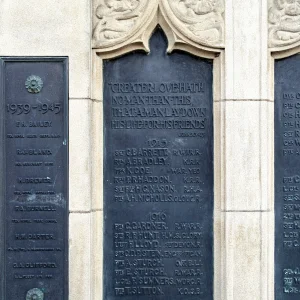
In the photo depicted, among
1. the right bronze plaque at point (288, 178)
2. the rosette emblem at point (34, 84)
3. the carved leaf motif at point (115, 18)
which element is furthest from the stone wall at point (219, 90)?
the rosette emblem at point (34, 84)

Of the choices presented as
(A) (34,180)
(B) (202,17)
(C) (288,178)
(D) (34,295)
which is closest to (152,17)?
(B) (202,17)

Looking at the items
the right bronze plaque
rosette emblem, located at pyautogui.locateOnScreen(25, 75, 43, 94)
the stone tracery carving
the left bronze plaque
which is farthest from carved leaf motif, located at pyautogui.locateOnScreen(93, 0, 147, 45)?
the right bronze plaque

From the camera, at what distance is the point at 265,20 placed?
27.6 feet

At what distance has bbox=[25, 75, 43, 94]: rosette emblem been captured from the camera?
27.2ft

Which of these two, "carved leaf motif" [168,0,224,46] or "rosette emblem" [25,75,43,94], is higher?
"carved leaf motif" [168,0,224,46]

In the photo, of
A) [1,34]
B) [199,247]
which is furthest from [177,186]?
[1,34]

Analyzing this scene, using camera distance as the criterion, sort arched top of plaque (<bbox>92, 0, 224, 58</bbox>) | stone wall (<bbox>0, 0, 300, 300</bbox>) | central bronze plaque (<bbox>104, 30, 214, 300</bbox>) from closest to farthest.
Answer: stone wall (<bbox>0, 0, 300, 300</bbox>) < arched top of plaque (<bbox>92, 0, 224, 58</bbox>) < central bronze plaque (<bbox>104, 30, 214, 300</bbox>)

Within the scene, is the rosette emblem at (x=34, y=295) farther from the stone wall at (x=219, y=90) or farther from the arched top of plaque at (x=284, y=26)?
the arched top of plaque at (x=284, y=26)

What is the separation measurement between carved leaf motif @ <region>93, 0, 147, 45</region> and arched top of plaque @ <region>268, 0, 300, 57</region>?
6.06 feet

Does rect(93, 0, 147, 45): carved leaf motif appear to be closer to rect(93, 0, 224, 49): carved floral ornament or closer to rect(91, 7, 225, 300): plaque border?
rect(93, 0, 224, 49): carved floral ornament

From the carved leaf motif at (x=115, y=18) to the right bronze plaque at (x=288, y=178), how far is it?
2.24m

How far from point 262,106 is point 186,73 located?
3.87 feet

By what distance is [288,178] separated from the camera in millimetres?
8570

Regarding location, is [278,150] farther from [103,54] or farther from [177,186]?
[103,54]
